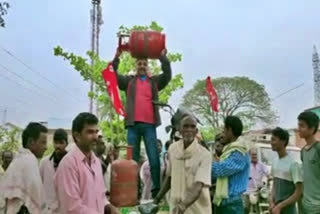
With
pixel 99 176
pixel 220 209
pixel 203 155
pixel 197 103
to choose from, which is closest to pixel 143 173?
pixel 220 209

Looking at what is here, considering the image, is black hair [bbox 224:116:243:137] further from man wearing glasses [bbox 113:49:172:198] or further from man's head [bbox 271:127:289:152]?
man wearing glasses [bbox 113:49:172:198]

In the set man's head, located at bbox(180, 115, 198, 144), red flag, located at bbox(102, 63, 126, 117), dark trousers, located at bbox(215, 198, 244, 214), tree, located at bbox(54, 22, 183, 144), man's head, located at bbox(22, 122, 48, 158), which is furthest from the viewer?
tree, located at bbox(54, 22, 183, 144)

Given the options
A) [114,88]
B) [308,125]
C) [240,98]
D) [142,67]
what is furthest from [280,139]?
[240,98]

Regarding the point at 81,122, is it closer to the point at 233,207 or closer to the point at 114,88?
the point at 233,207

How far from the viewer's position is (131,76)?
20.7 feet

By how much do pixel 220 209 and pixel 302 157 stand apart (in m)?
1.01

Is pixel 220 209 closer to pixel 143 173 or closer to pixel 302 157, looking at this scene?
pixel 302 157

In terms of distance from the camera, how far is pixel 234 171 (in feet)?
15.9

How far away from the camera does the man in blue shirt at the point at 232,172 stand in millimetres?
4840

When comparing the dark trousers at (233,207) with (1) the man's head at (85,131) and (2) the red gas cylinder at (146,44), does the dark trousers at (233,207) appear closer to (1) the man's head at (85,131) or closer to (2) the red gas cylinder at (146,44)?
(1) the man's head at (85,131)

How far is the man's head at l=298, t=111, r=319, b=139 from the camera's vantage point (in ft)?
17.0

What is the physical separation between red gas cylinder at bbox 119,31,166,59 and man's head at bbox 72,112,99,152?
7.77 feet

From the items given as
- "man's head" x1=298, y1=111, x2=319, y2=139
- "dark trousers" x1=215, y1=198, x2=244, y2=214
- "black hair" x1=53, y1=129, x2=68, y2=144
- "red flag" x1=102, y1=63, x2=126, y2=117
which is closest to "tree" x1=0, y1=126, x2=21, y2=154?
"red flag" x1=102, y1=63, x2=126, y2=117

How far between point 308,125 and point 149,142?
190cm
